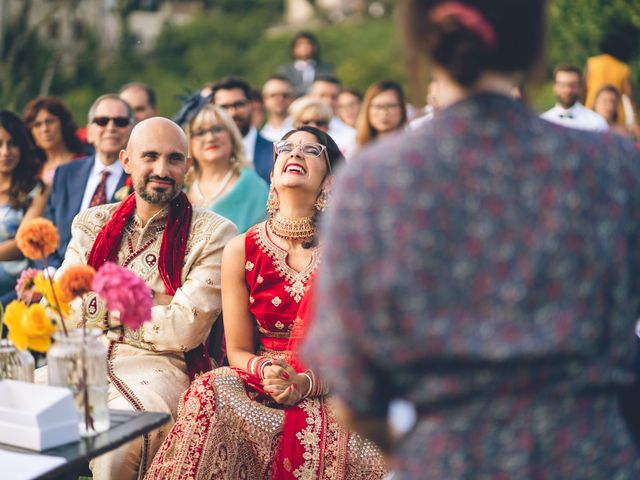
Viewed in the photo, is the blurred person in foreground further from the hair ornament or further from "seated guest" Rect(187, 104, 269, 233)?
"seated guest" Rect(187, 104, 269, 233)

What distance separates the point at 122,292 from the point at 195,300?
4.35 ft

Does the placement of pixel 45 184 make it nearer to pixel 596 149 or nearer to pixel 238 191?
pixel 238 191

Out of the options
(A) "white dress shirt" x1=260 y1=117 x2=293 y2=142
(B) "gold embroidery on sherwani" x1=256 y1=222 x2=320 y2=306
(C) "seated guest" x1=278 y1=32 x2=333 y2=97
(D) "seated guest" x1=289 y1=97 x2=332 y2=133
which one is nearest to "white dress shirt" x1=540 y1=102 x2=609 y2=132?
(D) "seated guest" x1=289 y1=97 x2=332 y2=133

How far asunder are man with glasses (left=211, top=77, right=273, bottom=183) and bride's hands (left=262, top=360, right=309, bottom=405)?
3695mm

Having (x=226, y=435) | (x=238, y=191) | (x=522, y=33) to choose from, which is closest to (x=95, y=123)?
(x=238, y=191)

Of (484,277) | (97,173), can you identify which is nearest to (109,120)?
(97,173)

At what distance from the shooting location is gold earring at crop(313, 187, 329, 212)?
4.30 metres

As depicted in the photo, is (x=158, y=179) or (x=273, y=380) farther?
(x=158, y=179)

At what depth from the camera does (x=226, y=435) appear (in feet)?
12.6

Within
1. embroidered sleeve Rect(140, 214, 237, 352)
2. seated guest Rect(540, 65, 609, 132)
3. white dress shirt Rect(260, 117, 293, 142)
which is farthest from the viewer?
white dress shirt Rect(260, 117, 293, 142)

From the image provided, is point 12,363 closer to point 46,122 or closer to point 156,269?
point 156,269

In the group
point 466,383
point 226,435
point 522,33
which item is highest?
point 522,33

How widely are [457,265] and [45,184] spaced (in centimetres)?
532

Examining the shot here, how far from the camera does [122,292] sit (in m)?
2.95
